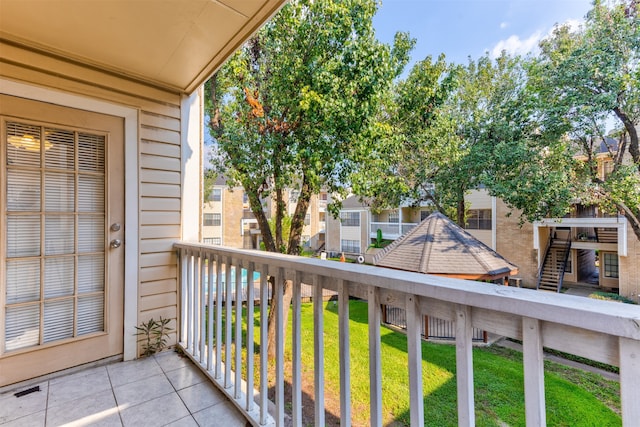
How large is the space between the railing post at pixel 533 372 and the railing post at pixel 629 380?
0.13 m

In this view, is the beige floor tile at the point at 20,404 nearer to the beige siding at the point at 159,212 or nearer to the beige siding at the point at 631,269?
the beige siding at the point at 159,212

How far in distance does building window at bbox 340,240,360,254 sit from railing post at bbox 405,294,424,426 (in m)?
18.4

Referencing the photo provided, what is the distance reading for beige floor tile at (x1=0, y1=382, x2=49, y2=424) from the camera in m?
1.61

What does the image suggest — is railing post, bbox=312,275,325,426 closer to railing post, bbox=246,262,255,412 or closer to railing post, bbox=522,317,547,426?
railing post, bbox=246,262,255,412

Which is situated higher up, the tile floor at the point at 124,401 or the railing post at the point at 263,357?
the railing post at the point at 263,357

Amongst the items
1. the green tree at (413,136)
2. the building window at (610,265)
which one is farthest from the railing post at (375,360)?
the building window at (610,265)

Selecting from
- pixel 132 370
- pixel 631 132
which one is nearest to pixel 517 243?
pixel 631 132

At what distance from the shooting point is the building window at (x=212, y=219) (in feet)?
54.2

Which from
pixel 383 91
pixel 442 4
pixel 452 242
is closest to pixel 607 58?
pixel 442 4

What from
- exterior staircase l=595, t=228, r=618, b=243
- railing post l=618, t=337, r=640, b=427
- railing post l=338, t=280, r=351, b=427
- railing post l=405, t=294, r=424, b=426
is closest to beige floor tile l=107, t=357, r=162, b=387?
→ railing post l=338, t=280, r=351, b=427

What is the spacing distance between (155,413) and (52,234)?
1.46 m

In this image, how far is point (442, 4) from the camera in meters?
5.78

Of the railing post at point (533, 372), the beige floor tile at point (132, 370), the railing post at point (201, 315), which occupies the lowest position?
the beige floor tile at point (132, 370)

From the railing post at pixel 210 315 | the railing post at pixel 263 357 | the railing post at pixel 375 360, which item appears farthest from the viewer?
the railing post at pixel 210 315
